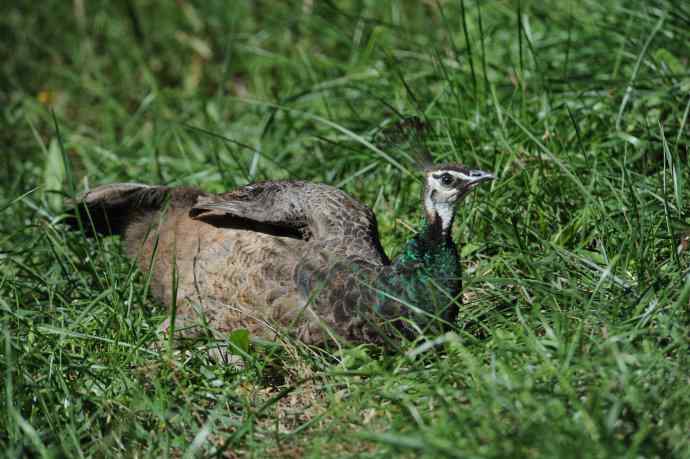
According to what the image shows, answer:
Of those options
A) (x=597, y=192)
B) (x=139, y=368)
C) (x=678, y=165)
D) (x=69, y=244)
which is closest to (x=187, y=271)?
(x=69, y=244)

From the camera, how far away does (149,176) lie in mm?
4508

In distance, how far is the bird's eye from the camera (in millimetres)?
3016

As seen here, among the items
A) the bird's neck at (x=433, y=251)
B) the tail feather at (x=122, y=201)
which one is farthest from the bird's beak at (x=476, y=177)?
the tail feather at (x=122, y=201)

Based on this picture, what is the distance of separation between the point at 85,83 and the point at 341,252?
3.29 m

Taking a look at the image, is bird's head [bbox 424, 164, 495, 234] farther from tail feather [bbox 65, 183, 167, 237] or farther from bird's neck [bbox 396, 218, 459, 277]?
tail feather [bbox 65, 183, 167, 237]

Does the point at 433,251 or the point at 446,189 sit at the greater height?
the point at 446,189

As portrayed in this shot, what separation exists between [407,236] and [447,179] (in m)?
0.74

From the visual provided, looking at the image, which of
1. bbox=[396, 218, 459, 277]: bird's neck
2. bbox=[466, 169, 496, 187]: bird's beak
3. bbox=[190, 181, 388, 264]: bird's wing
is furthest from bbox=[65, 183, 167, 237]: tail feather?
bbox=[466, 169, 496, 187]: bird's beak

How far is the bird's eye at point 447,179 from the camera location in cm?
302

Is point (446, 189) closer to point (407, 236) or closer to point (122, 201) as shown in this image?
point (407, 236)

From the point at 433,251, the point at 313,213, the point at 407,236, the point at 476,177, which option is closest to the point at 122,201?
the point at 313,213

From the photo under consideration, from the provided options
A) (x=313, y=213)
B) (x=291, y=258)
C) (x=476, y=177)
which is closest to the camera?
(x=476, y=177)

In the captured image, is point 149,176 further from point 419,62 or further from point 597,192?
point 597,192

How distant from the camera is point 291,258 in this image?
10.7 ft
